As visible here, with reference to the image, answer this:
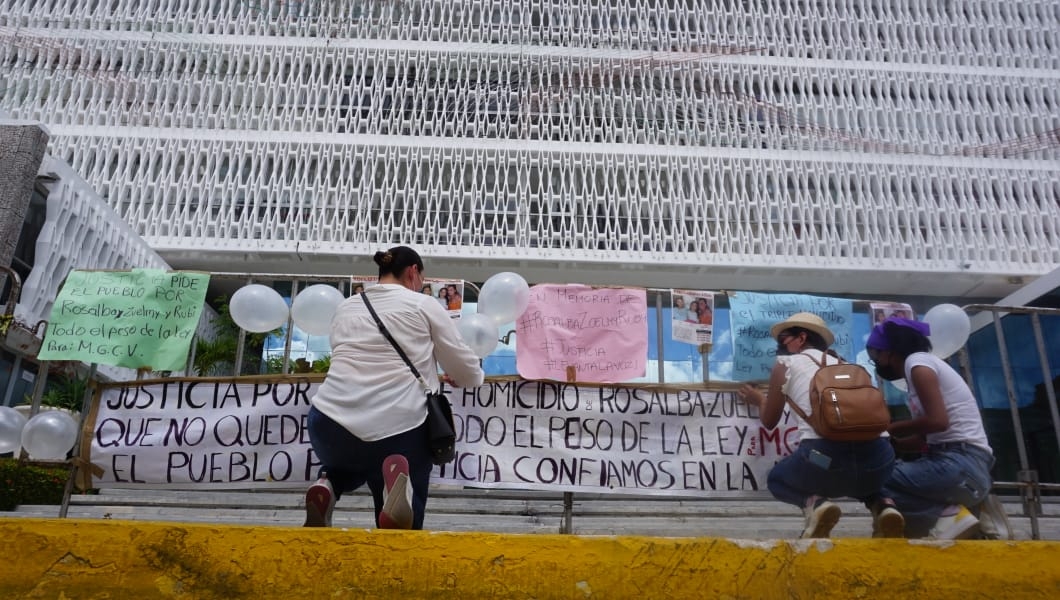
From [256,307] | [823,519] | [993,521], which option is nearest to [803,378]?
[823,519]

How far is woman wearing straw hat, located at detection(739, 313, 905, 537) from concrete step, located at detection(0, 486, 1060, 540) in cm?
119

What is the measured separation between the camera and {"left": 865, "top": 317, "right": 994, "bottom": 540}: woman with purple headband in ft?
13.8

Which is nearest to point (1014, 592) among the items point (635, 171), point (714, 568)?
point (714, 568)

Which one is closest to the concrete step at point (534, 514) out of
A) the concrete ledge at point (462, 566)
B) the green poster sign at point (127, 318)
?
the green poster sign at point (127, 318)

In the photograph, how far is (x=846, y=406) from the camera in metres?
3.99

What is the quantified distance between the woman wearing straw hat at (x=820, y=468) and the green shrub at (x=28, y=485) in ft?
26.0

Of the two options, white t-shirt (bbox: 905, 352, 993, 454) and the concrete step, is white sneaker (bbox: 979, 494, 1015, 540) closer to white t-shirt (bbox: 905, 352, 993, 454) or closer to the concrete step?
white t-shirt (bbox: 905, 352, 993, 454)

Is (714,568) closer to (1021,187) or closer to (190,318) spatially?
(190,318)

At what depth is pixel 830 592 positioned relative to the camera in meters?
2.77

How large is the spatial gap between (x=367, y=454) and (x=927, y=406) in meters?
3.04

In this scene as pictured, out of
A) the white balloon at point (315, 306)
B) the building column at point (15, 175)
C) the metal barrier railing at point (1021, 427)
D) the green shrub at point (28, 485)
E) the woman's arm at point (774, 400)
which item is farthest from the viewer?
the building column at point (15, 175)

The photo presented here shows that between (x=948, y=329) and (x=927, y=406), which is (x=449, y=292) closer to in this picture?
(x=927, y=406)

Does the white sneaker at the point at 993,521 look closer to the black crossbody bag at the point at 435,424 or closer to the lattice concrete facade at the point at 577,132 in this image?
the black crossbody bag at the point at 435,424

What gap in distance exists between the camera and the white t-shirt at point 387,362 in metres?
3.41
